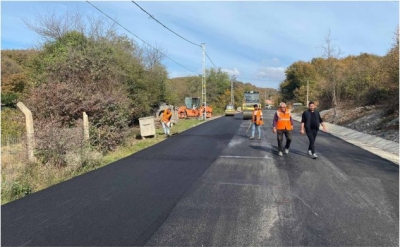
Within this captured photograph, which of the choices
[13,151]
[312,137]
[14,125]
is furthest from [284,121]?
[14,125]

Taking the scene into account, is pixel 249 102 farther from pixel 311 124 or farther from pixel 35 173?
pixel 35 173

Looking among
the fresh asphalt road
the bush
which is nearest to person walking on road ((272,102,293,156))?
the fresh asphalt road

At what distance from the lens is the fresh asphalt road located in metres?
4.50

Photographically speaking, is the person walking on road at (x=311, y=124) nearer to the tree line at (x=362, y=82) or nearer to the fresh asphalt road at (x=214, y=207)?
the fresh asphalt road at (x=214, y=207)

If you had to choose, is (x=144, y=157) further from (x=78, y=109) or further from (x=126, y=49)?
(x=126, y=49)

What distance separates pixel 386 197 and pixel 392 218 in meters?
1.30

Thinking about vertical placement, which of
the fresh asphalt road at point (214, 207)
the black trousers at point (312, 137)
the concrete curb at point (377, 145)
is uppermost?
the black trousers at point (312, 137)

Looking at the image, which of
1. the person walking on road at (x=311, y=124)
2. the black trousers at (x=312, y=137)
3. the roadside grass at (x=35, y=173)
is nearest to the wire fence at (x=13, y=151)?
the roadside grass at (x=35, y=173)

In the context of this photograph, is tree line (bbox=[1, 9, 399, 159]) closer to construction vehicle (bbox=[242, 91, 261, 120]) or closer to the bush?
the bush

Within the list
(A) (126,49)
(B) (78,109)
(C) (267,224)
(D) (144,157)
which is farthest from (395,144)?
(A) (126,49)

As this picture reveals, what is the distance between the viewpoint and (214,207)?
5.73m

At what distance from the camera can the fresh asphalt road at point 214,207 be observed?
450 cm

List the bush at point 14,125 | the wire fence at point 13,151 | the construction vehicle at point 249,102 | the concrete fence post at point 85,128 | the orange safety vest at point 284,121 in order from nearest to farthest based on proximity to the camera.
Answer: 1. the wire fence at point 13,151
2. the concrete fence post at point 85,128
3. the bush at point 14,125
4. the orange safety vest at point 284,121
5. the construction vehicle at point 249,102

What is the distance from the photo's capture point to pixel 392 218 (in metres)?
5.28
